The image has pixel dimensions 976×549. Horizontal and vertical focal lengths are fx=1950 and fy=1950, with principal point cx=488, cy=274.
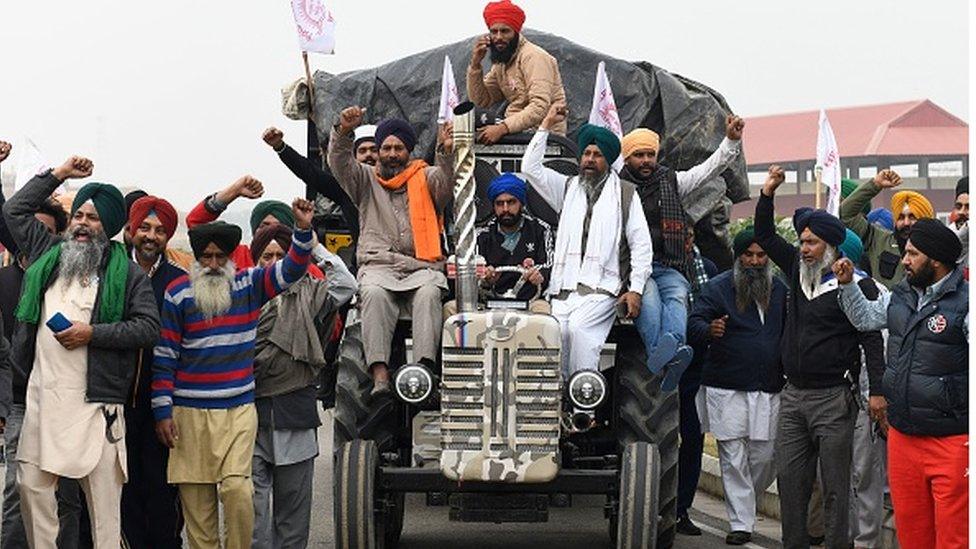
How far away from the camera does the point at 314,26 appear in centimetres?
1488

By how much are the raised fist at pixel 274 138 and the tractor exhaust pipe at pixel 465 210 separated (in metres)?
1.07

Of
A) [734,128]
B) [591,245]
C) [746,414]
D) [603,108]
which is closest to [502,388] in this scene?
[591,245]

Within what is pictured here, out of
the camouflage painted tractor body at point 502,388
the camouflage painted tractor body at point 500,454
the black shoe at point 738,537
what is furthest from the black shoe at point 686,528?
the camouflage painted tractor body at point 502,388

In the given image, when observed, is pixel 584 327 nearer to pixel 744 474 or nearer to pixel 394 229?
pixel 394 229

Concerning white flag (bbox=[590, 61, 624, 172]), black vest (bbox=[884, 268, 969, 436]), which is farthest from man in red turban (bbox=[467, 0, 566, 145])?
black vest (bbox=[884, 268, 969, 436])

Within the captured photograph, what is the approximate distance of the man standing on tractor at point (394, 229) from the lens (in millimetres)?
11125

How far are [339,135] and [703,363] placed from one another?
3406 mm

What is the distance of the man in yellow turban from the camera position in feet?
42.5

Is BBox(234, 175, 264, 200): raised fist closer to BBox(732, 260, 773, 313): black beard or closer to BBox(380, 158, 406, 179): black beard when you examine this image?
BBox(380, 158, 406, 179): black beard

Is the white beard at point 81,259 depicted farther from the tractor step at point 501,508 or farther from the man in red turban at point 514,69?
the man in red turban at point 514,69

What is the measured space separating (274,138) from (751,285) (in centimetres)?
344

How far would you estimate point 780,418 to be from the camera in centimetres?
1155

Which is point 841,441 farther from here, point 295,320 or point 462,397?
point 295,320

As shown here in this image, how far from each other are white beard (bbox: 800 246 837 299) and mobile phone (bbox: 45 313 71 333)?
4306mm
